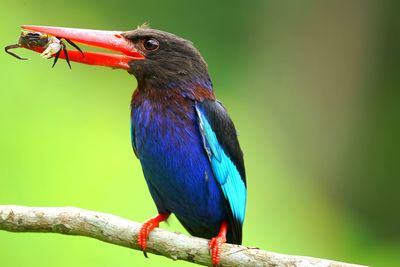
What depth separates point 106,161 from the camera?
7191 mm

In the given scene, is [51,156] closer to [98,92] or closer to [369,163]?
[98,92]

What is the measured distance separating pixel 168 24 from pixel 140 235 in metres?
6.52

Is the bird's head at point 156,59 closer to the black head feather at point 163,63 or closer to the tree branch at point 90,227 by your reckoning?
the black head feather at point 163,63

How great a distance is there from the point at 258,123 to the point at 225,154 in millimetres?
5144

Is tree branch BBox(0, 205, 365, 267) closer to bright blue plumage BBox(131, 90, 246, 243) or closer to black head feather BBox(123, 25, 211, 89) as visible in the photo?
bright blue plumage BBox(131, 90, 246, 243)

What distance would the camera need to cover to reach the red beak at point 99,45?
4.12 metres

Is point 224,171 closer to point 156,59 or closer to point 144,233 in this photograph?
point 144,233

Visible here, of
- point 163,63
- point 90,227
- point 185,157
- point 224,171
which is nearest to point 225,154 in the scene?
point 224,171

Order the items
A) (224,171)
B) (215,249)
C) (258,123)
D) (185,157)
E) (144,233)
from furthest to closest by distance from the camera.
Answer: (258,123)
(224,171)
(185,157)
(144,233)
(215,249)

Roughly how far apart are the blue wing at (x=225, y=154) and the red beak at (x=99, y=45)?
412 millimetres

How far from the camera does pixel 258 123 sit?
31.2ft

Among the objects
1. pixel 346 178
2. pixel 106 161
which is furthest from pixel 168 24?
pixel 106 161

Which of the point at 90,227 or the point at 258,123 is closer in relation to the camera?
the point at 90,227

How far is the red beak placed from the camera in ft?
13.5
